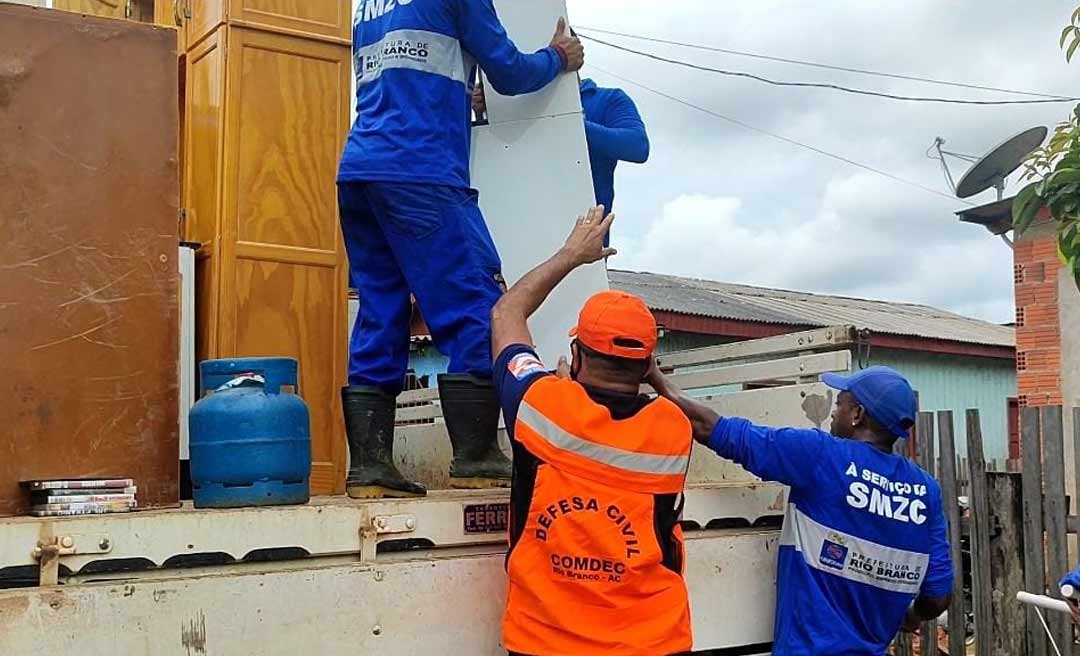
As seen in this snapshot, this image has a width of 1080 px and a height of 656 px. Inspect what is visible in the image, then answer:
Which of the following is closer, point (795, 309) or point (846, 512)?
point (846, 512)

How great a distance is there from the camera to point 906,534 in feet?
10.2

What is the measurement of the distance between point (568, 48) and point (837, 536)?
1.70 metres

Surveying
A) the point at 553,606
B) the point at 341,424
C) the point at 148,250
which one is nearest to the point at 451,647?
the point at 553,606

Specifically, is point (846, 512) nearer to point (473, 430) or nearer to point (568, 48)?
point (473, 430)

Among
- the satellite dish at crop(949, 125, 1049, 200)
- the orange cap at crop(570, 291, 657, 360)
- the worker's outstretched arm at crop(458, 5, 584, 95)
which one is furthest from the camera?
the satellite dish at crop(949, 125, 1049, 200)

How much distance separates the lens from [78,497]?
256 cm

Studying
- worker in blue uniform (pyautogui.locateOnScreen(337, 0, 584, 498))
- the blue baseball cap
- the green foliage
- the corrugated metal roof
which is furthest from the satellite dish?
worker in blue uniform (pyautogui.locateOnScreen(337, 0, 584, 498))

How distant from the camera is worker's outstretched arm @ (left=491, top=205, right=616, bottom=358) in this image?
2826mm

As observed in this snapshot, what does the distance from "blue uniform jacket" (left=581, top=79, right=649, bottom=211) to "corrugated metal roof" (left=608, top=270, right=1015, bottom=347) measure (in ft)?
31.1

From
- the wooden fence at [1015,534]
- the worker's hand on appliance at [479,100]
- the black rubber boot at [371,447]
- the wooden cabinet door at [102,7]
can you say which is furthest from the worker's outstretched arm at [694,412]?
the wooden cabinet door at [102,7]

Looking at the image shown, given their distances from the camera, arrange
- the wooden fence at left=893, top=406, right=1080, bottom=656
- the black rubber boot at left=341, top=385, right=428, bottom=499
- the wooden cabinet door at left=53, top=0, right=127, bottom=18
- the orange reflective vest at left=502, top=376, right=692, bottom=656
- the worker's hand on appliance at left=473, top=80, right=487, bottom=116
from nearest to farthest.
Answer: the orange reflective vest at left=502, top=376, right=692, bottom=656, the black rubber boot at left=341, top=385, right=428, bottom=499, the worker's hand on appliance at left=473, top=80, right=487, bottom=116, the wooden cabinet door at left=53, top=0, right=127, bottom=18, the wooden fence at left=893, top=406, right=1080, bottom=656

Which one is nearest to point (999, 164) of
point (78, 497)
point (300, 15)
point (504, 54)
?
point (300, 15)

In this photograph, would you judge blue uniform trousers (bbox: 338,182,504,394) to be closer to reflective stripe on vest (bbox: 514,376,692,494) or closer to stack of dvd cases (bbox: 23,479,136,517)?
reflective stripe on vest (bbox: 514,376,692,494)

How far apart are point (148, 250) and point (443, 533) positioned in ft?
3.26
